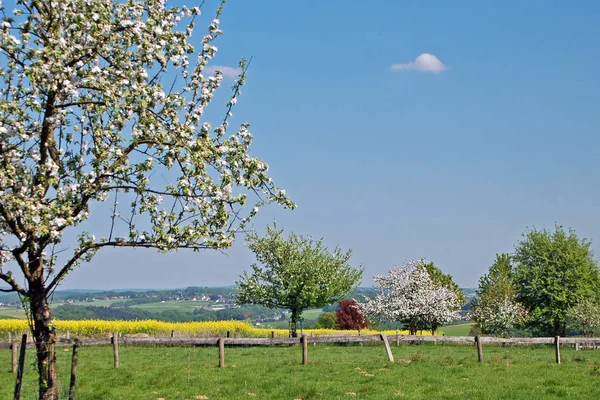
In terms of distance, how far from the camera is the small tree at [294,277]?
142ft

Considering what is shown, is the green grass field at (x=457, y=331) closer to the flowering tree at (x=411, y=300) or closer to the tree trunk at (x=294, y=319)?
the flowering tree at (x=411, y=300)

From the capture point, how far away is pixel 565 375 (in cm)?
2020

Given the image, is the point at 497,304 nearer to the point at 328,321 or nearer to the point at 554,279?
the point at 554,279

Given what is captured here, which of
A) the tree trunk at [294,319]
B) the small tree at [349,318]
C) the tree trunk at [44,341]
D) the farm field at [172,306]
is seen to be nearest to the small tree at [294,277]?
the tree trunk at [294,319]

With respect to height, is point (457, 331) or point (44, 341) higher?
point (44, 341)

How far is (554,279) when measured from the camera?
51500 millimetres

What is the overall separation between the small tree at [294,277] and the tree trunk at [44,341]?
3261cm

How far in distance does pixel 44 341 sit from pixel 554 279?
1907 inches

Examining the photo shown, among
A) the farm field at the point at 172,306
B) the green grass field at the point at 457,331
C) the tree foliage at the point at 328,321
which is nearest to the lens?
the tree foliage at the point at 328,321

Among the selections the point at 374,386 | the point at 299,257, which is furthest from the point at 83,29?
the point at 299,257

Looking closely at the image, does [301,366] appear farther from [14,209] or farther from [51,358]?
[14,209]

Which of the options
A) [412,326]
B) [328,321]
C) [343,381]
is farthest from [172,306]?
[343,381]

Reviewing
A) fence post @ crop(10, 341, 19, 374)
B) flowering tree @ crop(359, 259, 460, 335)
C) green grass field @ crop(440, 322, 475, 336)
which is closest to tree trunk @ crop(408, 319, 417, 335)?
flowering tree @ crop(359, 259, 460, 335)

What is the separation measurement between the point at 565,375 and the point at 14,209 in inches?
701
